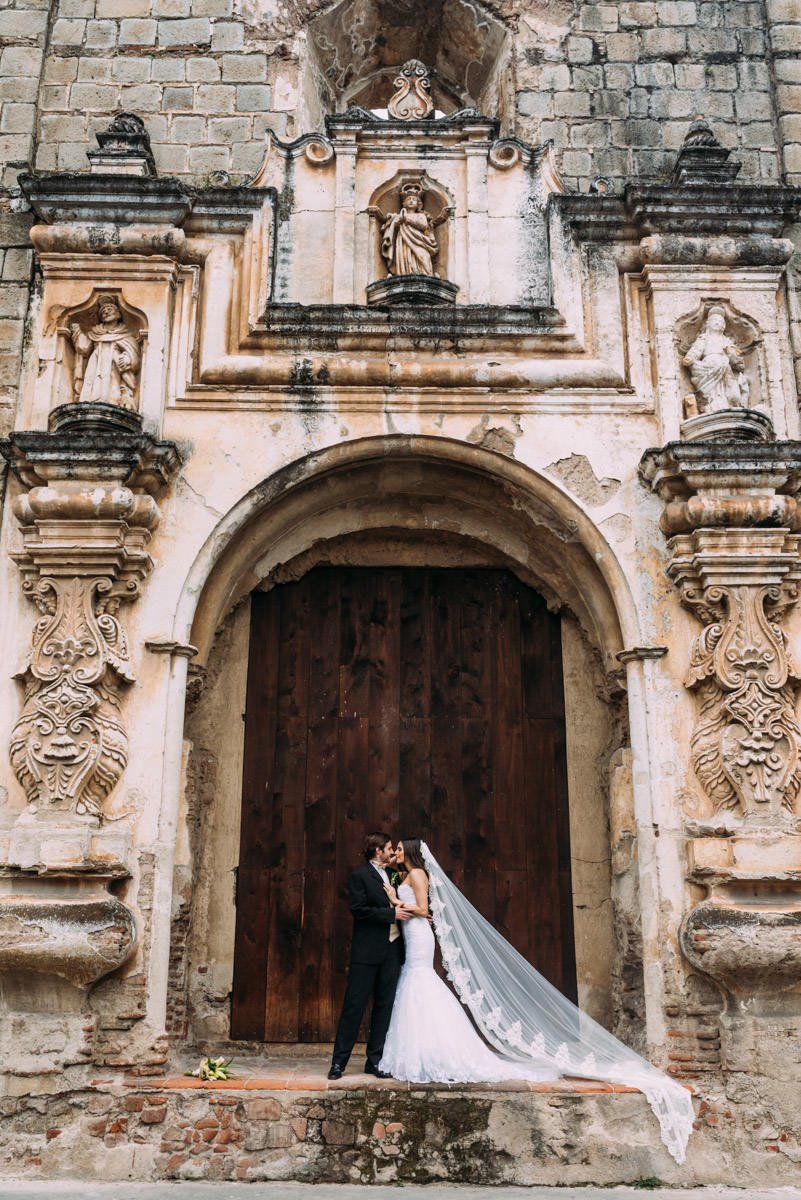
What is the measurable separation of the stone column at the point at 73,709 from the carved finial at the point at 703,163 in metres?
3.69

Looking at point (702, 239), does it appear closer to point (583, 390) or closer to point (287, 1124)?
point (583, 390)

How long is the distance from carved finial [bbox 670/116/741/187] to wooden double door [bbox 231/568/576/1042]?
278 centimetres

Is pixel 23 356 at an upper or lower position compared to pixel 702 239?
lower

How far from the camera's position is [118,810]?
20.4 feet

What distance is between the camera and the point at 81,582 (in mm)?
6453

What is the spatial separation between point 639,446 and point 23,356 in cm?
385

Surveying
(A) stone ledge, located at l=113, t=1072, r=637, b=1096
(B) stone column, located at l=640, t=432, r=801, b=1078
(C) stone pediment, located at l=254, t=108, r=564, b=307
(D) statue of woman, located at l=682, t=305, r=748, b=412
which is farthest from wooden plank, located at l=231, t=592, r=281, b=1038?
(D) statue of woman, located at l=682, t=305, r=748, b=412

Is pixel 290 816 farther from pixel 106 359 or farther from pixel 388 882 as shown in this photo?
pixel 106 359

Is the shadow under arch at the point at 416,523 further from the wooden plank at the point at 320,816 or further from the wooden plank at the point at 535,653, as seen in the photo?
the wooden plank at the point at 320,816

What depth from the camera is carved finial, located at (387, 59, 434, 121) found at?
7793 millimetres

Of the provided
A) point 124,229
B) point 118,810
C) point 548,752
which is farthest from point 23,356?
point 548,752

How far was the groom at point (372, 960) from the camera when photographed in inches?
243

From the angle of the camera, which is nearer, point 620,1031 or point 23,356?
point 620,1031

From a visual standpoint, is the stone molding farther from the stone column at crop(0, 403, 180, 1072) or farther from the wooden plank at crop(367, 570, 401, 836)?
the wooden plank at crop(367, 570, 401, 836)
